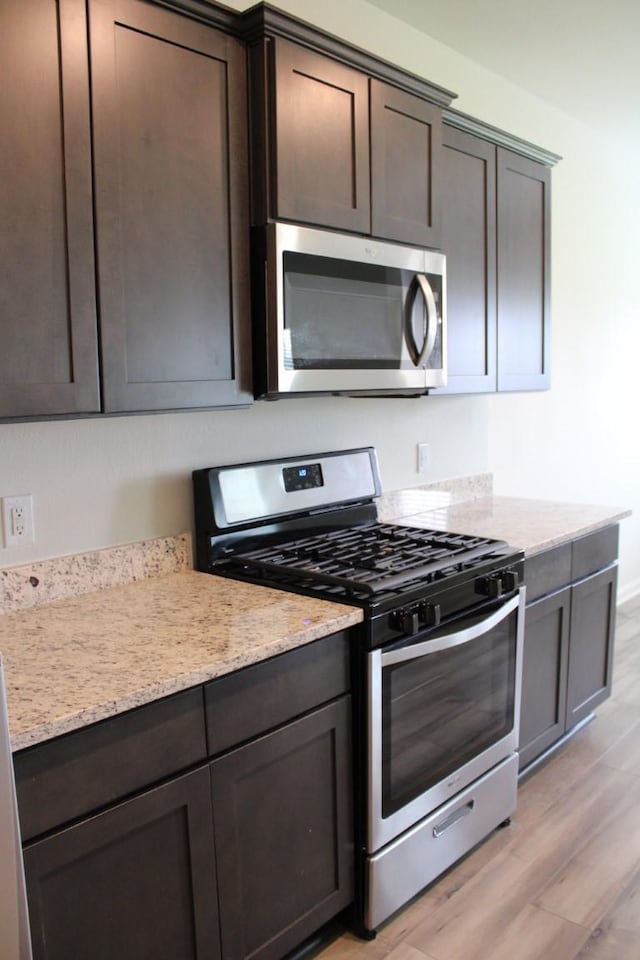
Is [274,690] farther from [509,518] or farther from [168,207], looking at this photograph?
[509,518]

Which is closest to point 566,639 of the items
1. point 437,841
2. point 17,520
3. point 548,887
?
point 548,887

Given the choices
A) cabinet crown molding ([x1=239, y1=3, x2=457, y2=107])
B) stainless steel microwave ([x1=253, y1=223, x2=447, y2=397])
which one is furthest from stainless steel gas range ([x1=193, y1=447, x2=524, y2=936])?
cabinet crown molding ([x1=239, y1=3, x2=457, y2=107])

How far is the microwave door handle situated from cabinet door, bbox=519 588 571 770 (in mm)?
882

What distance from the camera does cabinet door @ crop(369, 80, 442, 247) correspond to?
216cm

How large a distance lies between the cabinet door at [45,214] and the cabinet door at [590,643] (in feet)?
6.43

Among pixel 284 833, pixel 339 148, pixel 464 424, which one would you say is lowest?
pixel 284 833

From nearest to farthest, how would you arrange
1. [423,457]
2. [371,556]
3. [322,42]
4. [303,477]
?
[322,42]
[371,556]
[303,477]
[423,457]

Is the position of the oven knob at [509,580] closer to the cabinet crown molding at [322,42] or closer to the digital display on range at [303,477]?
the digital display on range at [303,477]

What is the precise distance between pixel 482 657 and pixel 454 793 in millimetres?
381

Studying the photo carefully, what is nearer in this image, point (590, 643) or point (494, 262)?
point (494, 262)

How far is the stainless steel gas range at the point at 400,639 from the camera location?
1.89 metres

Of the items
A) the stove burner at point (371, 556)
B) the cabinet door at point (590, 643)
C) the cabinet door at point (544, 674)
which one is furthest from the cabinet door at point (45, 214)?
the cabinet door at point (590, 643)

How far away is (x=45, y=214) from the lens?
4.99 feet

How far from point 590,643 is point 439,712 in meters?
1.10
